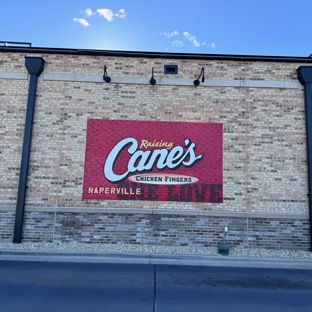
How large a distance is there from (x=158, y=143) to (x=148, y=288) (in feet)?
16.8

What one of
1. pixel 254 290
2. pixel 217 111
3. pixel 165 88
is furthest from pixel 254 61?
pixel 254 290

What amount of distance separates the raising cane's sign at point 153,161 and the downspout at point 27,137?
6.57 feet

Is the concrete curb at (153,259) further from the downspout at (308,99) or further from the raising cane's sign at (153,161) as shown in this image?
the downspout at (308,99)

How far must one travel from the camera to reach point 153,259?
24.4 feet

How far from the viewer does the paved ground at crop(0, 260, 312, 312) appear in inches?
179

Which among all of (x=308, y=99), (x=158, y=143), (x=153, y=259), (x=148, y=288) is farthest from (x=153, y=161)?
(x=308, y=99)

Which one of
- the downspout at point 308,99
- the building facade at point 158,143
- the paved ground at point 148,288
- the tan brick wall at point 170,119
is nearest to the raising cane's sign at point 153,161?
the building facade at point 158,143

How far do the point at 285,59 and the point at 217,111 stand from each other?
3.26 meters

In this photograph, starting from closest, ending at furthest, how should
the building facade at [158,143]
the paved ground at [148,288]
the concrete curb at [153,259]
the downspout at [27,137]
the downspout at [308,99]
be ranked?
the paved ground at [148,288], the concrete curb at [153,259], the downspout at [27,137], the building facade at [158,143], the downspout at [308,99]

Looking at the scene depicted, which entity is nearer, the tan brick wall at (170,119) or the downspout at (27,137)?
the downspout at (27,137)

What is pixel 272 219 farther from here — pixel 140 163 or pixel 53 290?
pixel 53 290

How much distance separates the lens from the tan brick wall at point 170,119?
9.09 meters

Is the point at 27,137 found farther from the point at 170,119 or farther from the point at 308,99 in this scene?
the point at 308,99

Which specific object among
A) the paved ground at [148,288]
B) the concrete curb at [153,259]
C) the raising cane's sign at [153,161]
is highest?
the raising cane's sign at [153,161]
